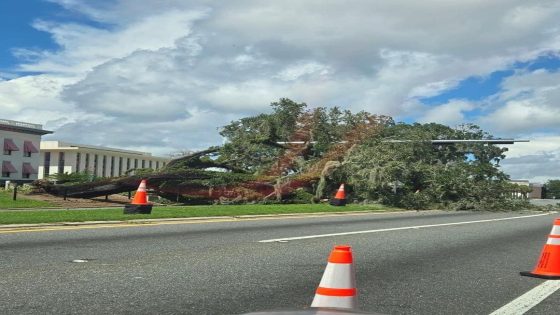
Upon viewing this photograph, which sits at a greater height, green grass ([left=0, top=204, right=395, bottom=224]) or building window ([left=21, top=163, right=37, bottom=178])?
building window ([left=21, top=163, right=37, bottom=178])

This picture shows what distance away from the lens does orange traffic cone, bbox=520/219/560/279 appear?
8.45 meters

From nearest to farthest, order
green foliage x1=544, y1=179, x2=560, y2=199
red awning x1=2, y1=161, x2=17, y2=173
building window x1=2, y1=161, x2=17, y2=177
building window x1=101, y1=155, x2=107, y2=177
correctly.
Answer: red awning x1=2, y1=161, x2=17, y2=173 → building window x1=2, y1=161, x2=17, y2=177 → building window x1=101, y1=155, x2=107, y2=177 → green foliage x1=544, y1=179, x2=560, y2=199

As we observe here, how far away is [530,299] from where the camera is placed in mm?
6953

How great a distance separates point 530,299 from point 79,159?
113 metres

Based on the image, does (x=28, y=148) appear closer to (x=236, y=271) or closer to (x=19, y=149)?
(x=19, y=149)

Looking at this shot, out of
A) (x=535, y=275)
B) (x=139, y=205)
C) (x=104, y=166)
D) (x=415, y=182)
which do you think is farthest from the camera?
(x=104, y=166)

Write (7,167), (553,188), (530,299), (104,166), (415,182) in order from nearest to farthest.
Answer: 1. (530,299)
2. (415,182)
3. (7,167)
4. (104,166)
5. (553,188)

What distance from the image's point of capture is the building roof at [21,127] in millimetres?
86113

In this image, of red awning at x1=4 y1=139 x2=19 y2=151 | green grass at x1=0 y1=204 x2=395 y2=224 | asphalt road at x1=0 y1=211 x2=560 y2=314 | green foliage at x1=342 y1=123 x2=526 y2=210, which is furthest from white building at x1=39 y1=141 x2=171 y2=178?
asphalt road at x1=0 y1=211 x2=560 y2=314

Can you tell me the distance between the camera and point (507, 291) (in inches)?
291

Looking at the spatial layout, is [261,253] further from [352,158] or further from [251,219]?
[352,158]

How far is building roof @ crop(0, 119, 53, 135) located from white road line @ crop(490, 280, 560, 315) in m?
88.8

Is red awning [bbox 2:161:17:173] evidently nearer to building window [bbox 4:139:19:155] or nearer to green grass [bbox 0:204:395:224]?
building window [bbox 4:139:19:155]

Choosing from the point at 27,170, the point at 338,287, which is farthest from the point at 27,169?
the point at 338,287
